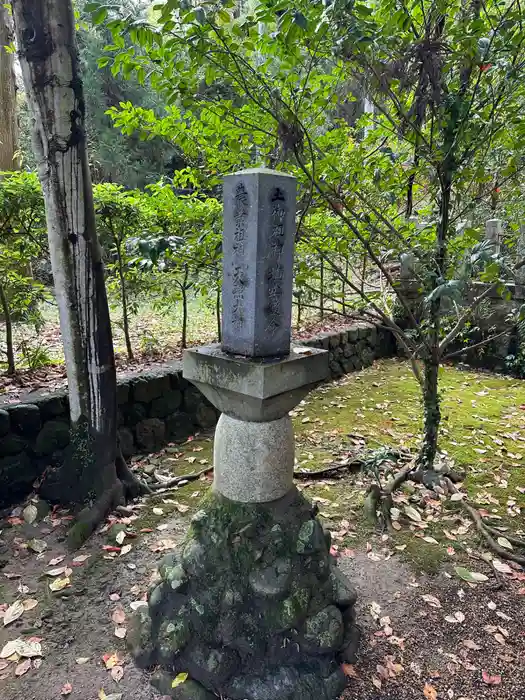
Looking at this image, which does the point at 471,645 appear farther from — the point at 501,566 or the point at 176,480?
the point at 176,480

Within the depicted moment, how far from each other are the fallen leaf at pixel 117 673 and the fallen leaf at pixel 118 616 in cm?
32

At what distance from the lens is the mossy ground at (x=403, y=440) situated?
3.85m

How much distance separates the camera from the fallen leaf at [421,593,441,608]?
2.95 metres

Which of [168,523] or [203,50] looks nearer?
[203,50]

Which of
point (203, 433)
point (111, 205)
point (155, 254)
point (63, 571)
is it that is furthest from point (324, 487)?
point (111, 205)

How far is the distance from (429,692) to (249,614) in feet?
3.31

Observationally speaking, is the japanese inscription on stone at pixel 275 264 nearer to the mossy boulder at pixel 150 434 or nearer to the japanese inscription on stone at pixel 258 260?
the japanese inscription on stone at pixel 258 260

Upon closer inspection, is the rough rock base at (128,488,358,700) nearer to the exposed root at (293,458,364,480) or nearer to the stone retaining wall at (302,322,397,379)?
the exposed root at (293,458,364,480)

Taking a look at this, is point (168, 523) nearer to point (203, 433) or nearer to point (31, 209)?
point (203, 433)

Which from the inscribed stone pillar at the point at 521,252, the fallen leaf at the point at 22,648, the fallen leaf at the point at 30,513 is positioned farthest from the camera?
the inscribed stone pillar at the point at 521,252

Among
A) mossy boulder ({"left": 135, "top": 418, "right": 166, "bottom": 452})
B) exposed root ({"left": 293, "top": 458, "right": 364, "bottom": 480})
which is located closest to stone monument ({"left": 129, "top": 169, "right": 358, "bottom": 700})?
exposed root ({"left": 293, "top": 458, "right": 364, "bottom": 480})

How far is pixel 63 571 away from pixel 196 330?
4609mm

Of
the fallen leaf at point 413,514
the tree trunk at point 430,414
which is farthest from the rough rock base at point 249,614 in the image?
the tree trunk at point 430,414

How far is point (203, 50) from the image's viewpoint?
2.96 m
